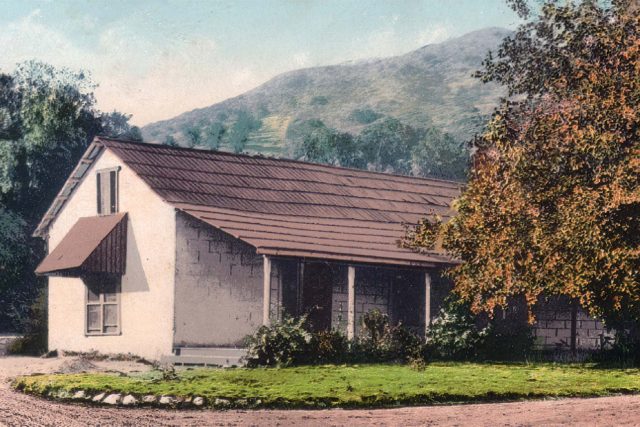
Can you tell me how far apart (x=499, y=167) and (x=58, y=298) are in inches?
626

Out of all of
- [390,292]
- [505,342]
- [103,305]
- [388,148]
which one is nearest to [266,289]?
[390,292]

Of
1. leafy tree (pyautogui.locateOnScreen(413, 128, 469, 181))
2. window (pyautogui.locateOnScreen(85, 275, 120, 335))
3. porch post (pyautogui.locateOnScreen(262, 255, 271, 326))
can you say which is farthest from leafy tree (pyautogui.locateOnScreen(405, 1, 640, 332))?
leafy tree (pyautogui.locateOnScreen(413, 128, 469, 181))

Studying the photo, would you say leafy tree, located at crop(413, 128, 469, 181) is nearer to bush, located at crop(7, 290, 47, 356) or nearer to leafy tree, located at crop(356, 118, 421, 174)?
leafy tree, located at crop(356, 118, 421, 174)

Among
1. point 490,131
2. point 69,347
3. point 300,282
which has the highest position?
point 490,131

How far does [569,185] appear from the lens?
25062mm

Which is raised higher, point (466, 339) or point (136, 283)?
point (136, 283)

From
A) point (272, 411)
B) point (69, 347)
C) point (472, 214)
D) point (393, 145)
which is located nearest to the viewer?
point (272, 411)

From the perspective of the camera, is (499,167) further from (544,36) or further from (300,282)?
(300,282)

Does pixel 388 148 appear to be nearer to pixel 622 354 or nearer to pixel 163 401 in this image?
pixel 622 354

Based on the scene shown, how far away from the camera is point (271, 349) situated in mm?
25906

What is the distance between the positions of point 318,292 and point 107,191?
7.50 meters

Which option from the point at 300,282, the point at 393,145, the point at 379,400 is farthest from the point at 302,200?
the point at 393,145

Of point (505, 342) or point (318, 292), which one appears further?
point (318, 292)

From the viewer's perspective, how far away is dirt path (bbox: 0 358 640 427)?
53.2 ft
